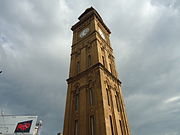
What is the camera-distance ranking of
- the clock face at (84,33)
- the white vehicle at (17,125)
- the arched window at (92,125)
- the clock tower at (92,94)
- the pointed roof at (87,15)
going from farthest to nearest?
the pointed roof at (87,15), the white vehicle at (17,125), the clock face at (84,33), the clock tower at (92,94), the arched window at (92,125)

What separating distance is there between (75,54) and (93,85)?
9.12 meters

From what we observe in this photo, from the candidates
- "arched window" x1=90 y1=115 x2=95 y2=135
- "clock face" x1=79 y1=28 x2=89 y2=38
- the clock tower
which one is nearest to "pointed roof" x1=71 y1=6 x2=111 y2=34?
the clock tower

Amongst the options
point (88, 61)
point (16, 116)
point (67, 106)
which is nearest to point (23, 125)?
point (16, 116)

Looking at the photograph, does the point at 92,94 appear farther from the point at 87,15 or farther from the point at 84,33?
the point at 87,15

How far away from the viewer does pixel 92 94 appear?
65.9ft

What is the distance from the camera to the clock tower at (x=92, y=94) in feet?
57.7

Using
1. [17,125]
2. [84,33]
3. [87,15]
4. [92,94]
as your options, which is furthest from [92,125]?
[87,15]

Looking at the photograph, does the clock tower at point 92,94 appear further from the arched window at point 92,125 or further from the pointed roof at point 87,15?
the pointed roof at point 87,15

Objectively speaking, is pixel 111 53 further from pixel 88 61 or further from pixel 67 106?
pixel 67 106

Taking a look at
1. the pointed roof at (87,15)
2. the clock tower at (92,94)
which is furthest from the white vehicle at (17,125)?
the pointed roof at (87,15)

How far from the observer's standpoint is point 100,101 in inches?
715

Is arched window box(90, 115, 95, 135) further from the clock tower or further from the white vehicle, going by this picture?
the white vehicle

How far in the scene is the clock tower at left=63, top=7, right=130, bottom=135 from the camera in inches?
Answer: 692

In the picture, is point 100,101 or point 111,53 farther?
point 111,53
